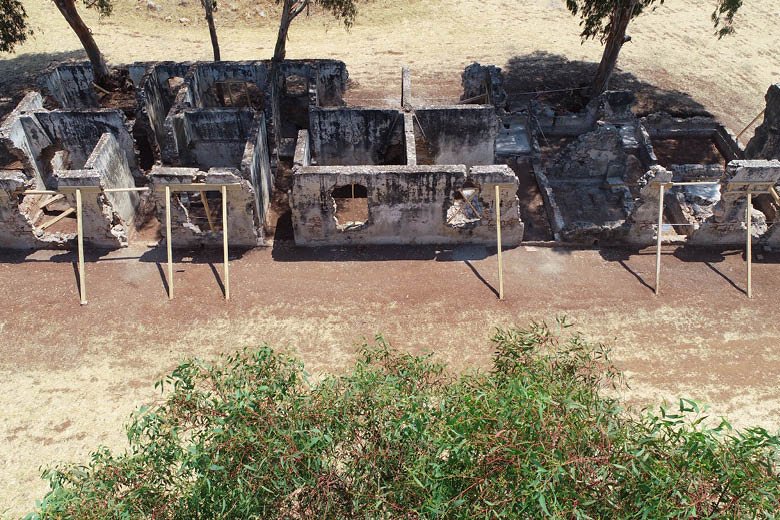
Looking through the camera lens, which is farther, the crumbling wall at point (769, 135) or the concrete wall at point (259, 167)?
the crumbling wall at point (769, 135)

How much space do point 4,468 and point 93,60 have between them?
16.4m

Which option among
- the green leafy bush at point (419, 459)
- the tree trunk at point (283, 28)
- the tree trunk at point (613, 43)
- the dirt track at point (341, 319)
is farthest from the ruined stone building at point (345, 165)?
the green leafy bush at point (419, 459)

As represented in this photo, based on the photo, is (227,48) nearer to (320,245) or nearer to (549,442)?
(320,245)

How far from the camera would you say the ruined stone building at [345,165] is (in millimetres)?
14406

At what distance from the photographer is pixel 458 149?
58.6 ft

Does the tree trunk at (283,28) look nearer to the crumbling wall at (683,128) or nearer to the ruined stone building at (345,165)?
the ruined stone building at (345,165)

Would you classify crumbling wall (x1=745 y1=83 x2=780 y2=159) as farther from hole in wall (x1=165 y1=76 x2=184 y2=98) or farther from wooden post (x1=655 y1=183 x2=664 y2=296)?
hole in wall (x1=165 y1=76 x2=184 y2=98)

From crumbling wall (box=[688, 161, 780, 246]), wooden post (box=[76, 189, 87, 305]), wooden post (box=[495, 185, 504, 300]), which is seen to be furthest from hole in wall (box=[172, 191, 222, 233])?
crumbling wall (box=[688, 161, 780, 246])

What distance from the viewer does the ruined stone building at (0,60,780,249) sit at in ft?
47.3

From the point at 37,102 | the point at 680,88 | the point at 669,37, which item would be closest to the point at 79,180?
the point at 37,102

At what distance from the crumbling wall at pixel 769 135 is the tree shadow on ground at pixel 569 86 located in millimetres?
3401

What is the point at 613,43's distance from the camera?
2011 cm

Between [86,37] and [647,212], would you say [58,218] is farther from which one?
[647,212]

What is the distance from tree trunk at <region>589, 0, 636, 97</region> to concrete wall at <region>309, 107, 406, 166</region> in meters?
8.88
